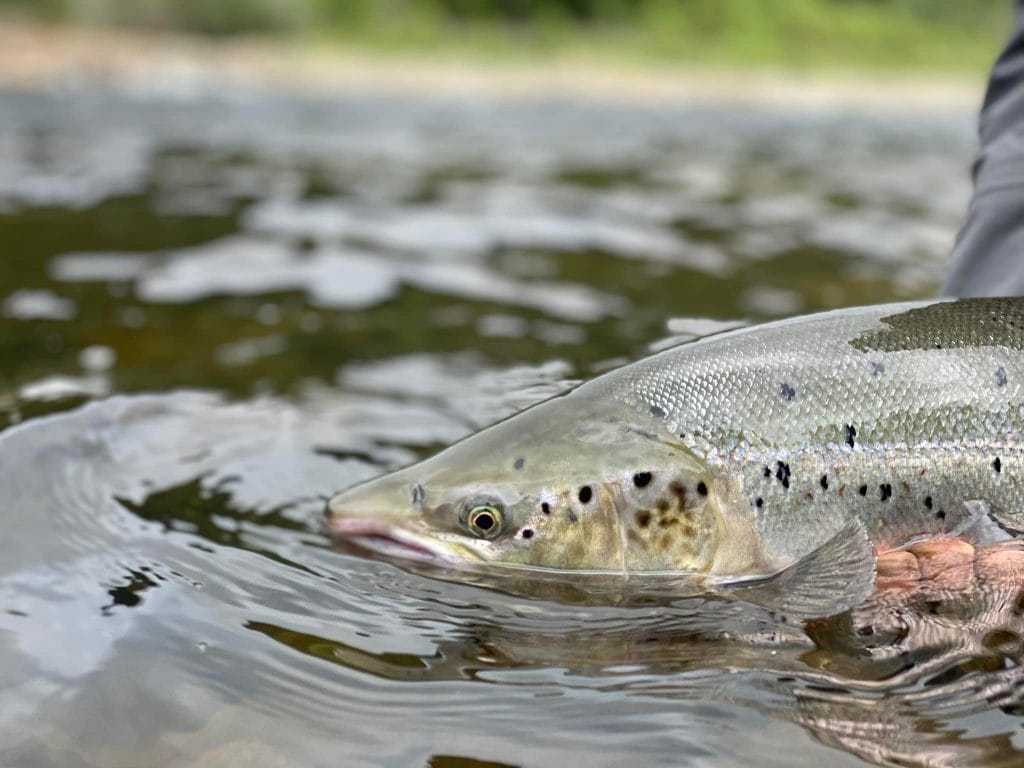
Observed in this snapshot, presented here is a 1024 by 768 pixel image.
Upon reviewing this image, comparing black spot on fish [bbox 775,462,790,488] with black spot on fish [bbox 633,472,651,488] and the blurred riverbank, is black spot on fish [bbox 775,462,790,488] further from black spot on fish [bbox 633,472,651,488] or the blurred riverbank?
the blurred riverbank

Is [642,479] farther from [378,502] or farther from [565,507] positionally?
[378,502]

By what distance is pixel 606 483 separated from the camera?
2.69 metres

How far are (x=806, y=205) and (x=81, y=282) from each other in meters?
8.15

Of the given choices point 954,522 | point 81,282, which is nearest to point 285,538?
point 954,522

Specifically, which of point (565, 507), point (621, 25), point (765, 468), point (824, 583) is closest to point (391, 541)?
point (565, 507)

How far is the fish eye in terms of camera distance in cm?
271

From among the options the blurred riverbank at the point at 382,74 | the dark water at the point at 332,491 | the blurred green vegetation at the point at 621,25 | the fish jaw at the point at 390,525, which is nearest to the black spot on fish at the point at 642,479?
the dark water at the point at 332,491

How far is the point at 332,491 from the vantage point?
10.9 ft

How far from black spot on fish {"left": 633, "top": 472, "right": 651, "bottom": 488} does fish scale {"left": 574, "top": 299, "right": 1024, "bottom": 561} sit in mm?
124

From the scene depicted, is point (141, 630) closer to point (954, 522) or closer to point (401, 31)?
point (954, 522)

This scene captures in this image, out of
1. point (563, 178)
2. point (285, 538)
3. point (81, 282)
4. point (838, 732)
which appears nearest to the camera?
point (838, 732)

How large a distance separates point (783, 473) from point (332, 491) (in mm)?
1397

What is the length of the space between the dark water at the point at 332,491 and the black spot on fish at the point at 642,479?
0.30 meters

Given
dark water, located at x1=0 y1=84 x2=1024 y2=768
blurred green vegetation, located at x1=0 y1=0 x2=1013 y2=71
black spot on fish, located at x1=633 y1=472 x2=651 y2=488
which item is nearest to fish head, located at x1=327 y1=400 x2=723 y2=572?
black spot on fish, located at x1=633 y1=472 x2=651 y2=488
